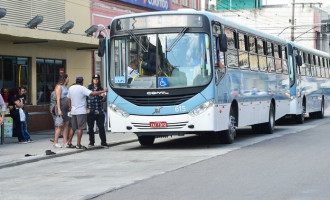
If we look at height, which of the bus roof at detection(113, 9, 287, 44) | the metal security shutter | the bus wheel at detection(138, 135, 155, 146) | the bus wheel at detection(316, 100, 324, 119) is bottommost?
the bus wheel at detection(138, 135, 155, 146)

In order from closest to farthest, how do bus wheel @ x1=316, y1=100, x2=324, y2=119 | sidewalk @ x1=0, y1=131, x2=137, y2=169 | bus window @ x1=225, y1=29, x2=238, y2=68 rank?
sidewalk @ x1=0, y1=131, x2=137, y2=169 < bus window @ x1=225, y1=29, x2=238, y2=68 < bus wheel @ x1=316, y1=100, x2=324, y2=119

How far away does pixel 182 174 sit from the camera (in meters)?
11.7

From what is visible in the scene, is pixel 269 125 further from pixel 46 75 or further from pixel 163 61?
pixel 46 75

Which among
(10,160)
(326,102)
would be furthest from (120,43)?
(326,102)

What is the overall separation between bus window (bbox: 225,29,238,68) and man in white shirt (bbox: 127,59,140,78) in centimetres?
257

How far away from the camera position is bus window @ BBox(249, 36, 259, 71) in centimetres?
2061

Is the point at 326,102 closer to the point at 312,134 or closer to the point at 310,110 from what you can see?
the point at 310,110

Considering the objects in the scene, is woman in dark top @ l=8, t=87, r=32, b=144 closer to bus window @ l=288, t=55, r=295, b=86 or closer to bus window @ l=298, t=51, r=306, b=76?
bus window @ l=288, t=55, r=295, b=86

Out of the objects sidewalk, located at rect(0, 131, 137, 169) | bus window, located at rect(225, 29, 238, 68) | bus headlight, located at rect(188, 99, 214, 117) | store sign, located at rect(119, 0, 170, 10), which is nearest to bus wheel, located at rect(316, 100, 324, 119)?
store sign, located at rect(119, 0, 170, 10)

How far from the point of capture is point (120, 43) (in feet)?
56.6

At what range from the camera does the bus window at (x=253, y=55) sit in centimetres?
2061

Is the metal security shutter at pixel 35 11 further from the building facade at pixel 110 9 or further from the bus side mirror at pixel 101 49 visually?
the bus side mirror at pixel 101 49

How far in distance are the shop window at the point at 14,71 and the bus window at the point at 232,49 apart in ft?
28.9

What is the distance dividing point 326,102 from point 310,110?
5082 millimetres
